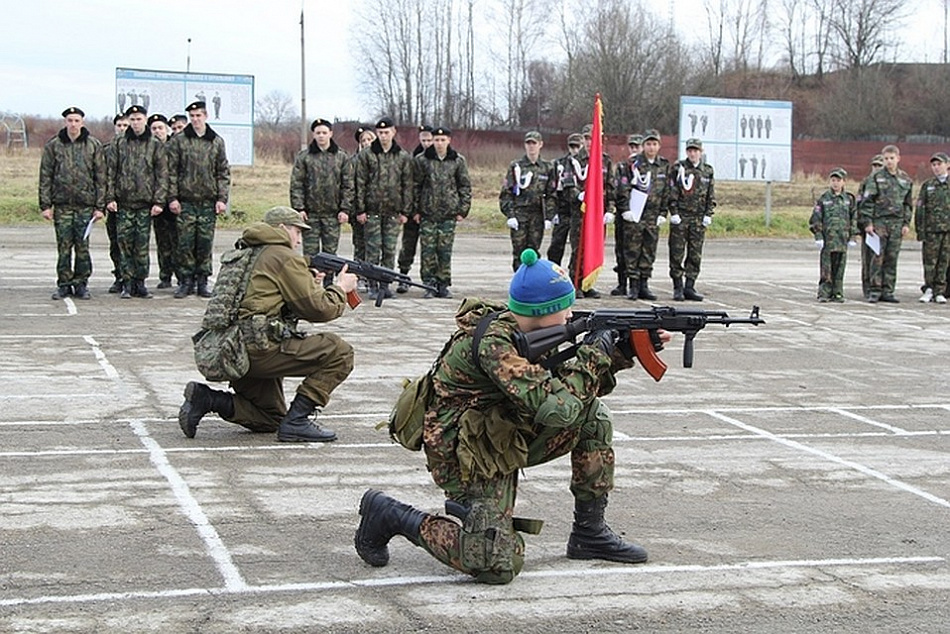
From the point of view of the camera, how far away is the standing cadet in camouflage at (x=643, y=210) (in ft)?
64.0

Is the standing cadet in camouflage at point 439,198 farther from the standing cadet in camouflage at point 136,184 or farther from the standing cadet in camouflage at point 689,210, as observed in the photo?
the standing cadet in camouflage at point 136,184

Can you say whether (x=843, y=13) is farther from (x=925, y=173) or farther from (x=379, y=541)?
(x=379, y=541)

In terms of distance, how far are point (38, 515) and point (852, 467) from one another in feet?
17.9

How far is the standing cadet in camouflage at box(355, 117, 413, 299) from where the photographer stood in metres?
18.9

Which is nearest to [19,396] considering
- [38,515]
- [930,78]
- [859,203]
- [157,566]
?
[38,515]

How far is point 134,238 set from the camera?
17812 millimetres

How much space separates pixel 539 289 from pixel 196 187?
39.4 ft

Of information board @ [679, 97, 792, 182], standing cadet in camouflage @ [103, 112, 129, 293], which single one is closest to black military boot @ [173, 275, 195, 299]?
standing cadet in camouflage @ [103, 112, 129, 293]


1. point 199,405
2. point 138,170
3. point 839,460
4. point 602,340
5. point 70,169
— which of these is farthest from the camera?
point 138,170

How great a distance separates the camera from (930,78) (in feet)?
208

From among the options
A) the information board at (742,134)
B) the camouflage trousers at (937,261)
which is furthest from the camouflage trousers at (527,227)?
the information board at (742,134)

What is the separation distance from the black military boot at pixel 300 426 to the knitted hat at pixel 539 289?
11.3 feet

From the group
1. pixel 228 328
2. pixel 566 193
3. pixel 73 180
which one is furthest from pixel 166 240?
pixel 228 328

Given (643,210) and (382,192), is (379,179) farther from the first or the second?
(643,210)
